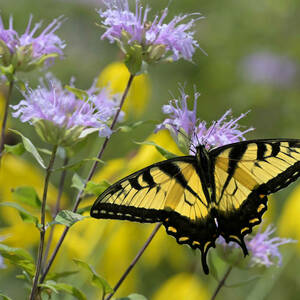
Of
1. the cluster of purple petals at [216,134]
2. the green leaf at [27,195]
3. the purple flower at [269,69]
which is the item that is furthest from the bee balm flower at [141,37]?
the purple flower at [269,69]

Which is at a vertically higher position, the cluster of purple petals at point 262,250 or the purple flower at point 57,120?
the purple flower at point 57,120

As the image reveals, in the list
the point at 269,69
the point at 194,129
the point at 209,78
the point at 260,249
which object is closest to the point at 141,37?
the point at 194,129

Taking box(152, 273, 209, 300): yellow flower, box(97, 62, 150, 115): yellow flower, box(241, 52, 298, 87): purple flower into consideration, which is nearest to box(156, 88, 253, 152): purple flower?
box(97, 62, 150, 115): yellow flower

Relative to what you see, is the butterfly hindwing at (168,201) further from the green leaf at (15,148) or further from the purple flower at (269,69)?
the purple flower at (269,69)

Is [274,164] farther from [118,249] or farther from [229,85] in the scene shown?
[229,85]

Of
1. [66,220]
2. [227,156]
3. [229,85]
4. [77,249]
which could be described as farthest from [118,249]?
[229,85]

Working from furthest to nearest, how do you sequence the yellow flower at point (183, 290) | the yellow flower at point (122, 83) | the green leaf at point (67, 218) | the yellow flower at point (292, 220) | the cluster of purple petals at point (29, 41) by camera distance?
the yellow flower at point (292, 220) < the yellow flower at point (183, 290) < the yellow flower at point (122, 83) < the cluster of purple petals at point (29, 41) < the green leaf at point (67, 218)

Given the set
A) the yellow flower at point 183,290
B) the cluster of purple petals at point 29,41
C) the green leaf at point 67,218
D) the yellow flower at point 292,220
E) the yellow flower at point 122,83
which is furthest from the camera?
the yellow flower at point 292,220
